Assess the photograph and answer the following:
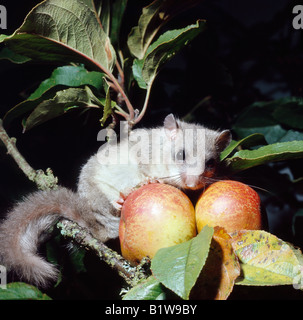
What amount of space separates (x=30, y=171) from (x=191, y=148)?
89cm

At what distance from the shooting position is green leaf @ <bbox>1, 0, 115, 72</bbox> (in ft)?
3.93

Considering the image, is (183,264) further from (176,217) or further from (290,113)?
(290,113)

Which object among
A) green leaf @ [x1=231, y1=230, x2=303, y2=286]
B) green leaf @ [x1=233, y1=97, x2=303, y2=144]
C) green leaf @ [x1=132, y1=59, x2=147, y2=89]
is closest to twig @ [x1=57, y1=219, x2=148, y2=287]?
green leaf @ [x1=231, y1=230, x2=303, y2=286]

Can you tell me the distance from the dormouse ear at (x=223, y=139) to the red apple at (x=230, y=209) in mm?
731

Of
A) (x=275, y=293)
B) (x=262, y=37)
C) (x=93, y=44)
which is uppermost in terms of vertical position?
(x=93, y=44)

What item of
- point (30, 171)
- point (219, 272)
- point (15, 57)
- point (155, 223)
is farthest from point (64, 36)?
point (219, 272)

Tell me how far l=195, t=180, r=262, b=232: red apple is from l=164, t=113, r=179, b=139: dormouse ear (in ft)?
2.73

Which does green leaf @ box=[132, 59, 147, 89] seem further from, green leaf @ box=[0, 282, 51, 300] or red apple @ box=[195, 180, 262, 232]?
green leaf @ box=[0, 282, 51, 300]

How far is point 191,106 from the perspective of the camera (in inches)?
88.4

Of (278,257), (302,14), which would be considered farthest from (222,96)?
(278,257)

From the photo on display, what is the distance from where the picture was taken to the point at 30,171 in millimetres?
1496

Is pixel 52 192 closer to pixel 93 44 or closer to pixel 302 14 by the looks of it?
pixel 93 44

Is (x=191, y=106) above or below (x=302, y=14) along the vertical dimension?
below
